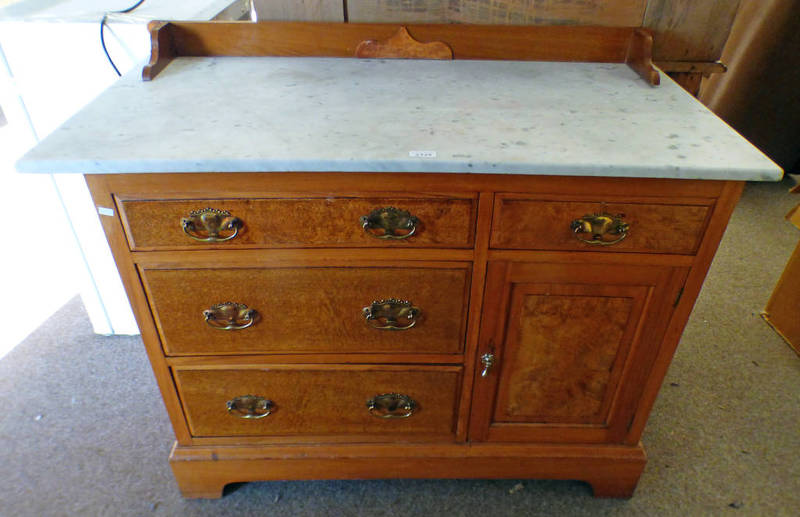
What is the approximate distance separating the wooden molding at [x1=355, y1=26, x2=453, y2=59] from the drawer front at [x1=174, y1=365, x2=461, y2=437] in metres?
0.74

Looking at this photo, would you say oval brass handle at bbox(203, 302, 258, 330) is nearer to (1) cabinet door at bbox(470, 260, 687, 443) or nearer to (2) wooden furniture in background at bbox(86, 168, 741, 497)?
(2) wooden furniture in background at bbox(86, 168, 741, 497)

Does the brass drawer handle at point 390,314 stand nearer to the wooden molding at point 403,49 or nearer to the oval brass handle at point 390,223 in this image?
the oval brass handle at point 390,223

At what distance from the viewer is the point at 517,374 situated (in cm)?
113

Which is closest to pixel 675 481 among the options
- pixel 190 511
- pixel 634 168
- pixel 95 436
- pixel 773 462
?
pixel 773 462

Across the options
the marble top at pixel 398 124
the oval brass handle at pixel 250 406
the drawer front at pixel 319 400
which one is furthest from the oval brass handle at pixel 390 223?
the oval brass handle at pixel 250 406

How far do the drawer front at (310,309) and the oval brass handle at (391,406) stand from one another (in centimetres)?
13

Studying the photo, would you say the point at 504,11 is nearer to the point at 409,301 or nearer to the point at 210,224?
the point at 409,301

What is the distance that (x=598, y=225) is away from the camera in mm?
922

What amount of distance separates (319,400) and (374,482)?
33 cm

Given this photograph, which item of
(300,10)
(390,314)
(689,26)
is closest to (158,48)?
(300,10)

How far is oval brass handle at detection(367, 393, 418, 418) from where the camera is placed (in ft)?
3.82

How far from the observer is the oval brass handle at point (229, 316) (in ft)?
3.34

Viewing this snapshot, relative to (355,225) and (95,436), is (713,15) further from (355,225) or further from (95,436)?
(95,436)

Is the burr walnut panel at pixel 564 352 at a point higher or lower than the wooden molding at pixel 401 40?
lower
